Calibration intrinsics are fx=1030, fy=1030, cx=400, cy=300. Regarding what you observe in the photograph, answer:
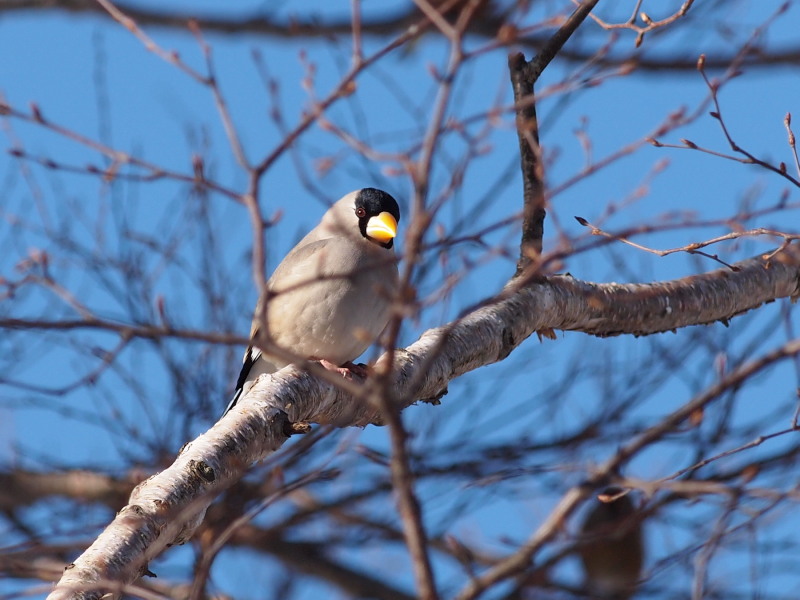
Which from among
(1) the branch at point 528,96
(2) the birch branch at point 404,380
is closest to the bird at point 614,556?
(2) the birch branch at point 404,380

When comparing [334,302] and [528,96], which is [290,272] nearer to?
[334,302]

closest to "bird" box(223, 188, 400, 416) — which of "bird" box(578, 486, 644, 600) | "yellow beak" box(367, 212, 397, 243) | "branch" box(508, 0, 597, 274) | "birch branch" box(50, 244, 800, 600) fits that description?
"yellow beak" box(367, 212, 397, 243)

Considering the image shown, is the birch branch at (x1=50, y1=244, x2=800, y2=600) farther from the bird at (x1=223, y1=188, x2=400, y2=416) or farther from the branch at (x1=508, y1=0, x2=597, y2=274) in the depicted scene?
the bird at (x1=223, y1=188, x2=400, y2=416)

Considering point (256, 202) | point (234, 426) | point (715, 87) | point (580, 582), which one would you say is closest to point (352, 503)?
point (580, 582)

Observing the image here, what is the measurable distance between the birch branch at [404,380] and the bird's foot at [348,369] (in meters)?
0.58

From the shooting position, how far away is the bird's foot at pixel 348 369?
5055 mm

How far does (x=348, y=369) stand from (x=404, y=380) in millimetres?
1050

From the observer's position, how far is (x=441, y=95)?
2084mm

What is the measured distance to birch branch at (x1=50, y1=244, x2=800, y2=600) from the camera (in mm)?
3189

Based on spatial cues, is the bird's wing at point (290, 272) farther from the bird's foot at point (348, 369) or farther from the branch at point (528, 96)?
the branch at point (528, 96)

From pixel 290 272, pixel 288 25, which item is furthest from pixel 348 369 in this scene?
pixel 288 25

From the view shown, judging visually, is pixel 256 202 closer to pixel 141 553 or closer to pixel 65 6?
pixel 141 553

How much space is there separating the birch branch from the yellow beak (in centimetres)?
114

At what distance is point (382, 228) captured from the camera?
5.68m
